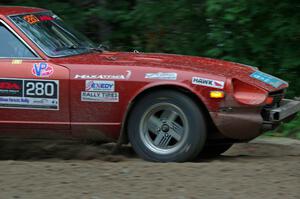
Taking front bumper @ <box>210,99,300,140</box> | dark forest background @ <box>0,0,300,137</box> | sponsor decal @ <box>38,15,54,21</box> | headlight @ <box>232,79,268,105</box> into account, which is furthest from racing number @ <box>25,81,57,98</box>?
dark forest background @ <box>0,0,300,137</box>

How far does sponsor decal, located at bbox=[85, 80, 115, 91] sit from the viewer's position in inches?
263

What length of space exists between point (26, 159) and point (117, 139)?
1363 millimetres

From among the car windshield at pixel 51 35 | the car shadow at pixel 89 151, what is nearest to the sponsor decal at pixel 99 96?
the car windshield at pixel 51 35

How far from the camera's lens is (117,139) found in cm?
689

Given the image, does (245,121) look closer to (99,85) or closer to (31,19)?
(99,85)

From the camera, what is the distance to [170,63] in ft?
22.8

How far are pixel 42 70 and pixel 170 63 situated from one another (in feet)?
4.47

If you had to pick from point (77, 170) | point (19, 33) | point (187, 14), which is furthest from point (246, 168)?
point (187, 14)

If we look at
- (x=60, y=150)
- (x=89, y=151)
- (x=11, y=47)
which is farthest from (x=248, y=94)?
(x=11, y=47)

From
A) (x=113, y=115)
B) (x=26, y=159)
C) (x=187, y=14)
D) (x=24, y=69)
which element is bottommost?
(x=26, y=159)

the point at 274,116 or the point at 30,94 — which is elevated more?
the point at 30,94

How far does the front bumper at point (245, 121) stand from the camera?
647cm

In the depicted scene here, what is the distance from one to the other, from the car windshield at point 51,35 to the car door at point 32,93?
0.66 feet

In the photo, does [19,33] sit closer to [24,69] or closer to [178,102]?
[24,69]
